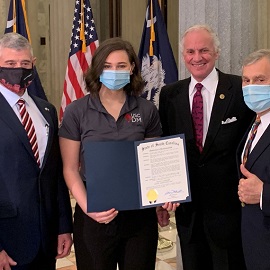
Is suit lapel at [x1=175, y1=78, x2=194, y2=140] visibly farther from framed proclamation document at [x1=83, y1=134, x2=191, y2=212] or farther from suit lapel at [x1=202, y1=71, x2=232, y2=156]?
framed proclamation document at [x1=83, y1=134, x2=191, y2=212]

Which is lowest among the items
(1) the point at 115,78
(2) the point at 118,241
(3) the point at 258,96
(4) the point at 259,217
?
(2) the point at 118,241

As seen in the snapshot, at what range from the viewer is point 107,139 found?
2.62m

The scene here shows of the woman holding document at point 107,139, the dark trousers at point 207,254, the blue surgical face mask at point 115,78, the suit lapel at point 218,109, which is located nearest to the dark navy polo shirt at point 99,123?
the woman holding document at point 107,139

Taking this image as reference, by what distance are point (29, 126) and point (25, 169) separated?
0.22 metres

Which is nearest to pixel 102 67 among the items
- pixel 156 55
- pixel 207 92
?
pixel 207 92

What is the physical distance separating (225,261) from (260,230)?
674mm

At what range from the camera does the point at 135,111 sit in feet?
8.91

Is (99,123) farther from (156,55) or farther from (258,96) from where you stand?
(156,55)

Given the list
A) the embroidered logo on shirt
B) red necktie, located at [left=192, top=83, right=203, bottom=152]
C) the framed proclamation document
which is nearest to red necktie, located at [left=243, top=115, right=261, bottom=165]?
the framed proclamation document

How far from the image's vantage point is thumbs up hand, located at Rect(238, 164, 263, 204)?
7.73ft

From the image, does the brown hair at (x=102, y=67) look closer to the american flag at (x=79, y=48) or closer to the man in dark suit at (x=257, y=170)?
the man in dark suit at (x=257, y=170)

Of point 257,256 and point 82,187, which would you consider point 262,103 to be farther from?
point 82,187

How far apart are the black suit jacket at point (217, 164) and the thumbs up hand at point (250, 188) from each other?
0.46 meters

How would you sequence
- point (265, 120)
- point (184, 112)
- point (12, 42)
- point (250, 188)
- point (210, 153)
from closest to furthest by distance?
1. point (250, 188)
2. point (265, 120)
3. point (12, 42)
4. point (210, 153)
5. point (184, 112)
